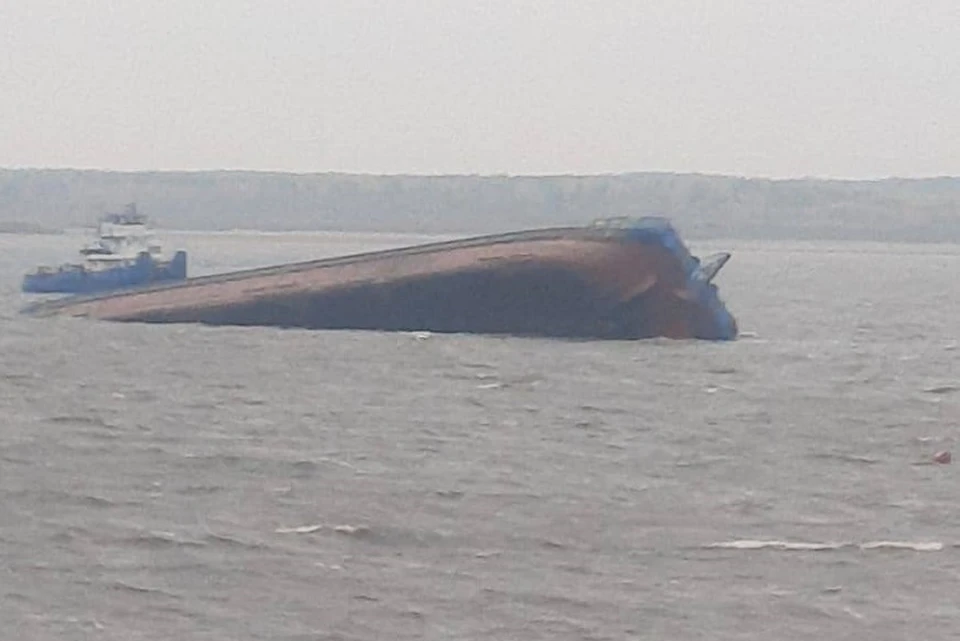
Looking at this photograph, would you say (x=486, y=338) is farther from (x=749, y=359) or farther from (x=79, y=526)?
(x=79, y=526)

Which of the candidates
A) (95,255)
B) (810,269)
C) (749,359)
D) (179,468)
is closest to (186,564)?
(179,468)

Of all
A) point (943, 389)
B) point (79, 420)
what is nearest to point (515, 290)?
point (943, 389)

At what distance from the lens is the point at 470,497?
1947 centimetres

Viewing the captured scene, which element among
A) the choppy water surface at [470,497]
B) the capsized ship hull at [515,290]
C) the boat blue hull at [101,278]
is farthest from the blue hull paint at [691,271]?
the boat blue hull at [101,278]

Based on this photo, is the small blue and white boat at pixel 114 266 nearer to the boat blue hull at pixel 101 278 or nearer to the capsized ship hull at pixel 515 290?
the boat blue hull at pixel 101 278

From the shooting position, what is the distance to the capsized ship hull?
41.7m

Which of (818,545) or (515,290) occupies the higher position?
(515,290)

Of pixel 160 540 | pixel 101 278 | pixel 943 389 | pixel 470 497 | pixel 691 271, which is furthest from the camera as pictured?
pixel 101 278

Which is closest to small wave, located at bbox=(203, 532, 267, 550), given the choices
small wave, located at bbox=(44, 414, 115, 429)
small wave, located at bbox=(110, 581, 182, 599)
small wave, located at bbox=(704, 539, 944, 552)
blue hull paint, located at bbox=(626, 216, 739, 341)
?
→ small wave, located at bbox=(110, 581, 182, 599)

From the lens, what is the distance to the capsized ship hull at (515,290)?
137 ft

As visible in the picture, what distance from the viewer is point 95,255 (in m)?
62.9

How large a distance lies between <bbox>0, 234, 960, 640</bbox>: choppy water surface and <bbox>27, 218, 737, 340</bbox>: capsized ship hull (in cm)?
397

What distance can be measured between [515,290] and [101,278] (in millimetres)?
22124

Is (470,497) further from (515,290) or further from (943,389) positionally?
Answer: (515,290)
